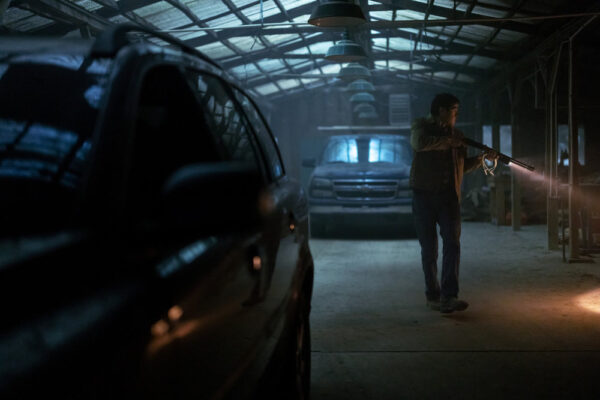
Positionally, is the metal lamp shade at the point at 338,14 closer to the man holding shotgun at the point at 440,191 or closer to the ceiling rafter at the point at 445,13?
the man holding shotgun at the point at 440,191

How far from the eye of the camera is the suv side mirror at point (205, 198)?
163 cm

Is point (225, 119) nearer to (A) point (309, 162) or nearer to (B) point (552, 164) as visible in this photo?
(B) point (552, 164)

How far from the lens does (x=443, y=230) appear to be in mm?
6906

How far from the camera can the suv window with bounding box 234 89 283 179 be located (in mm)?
3744

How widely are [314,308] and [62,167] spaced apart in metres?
5.58

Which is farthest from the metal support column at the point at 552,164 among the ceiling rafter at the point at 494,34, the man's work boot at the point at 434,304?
the man's work boot at the point at 434,304

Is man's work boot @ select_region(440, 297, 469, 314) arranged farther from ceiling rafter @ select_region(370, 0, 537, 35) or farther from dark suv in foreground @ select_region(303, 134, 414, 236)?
ceiling rafter @ select_region(370, 0, 537, 35)

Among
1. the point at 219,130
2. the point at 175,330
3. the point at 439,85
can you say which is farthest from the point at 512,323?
the point at 439,85

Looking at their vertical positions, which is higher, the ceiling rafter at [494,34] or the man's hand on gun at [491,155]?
the ceiling rafter at [494,34]

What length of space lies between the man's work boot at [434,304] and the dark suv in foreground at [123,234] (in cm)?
445

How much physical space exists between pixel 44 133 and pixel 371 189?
12161mm

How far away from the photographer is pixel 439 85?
28281 millimetres

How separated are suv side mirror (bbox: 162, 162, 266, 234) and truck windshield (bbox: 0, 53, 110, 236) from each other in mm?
253

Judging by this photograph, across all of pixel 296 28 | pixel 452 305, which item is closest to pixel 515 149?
pixel 296 28
